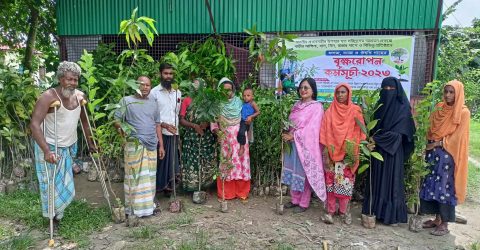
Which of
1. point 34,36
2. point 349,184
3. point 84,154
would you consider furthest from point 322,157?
point 34,36

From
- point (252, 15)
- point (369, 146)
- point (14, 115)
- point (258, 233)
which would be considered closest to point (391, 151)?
point (369, 146)

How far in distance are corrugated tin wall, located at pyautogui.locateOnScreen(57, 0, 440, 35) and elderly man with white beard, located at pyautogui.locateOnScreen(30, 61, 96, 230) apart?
2.91 metres

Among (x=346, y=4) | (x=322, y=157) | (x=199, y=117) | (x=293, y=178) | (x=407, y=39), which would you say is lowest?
(x=293, y=178)

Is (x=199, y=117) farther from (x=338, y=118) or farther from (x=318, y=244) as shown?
(x=318, y=244)

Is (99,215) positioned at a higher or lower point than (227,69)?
lower

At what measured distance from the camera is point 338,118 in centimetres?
374

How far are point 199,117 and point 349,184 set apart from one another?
1800mm

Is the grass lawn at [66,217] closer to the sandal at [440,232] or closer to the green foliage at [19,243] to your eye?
the green foliage at [19,243]

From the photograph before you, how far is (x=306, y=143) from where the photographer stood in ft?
12.9

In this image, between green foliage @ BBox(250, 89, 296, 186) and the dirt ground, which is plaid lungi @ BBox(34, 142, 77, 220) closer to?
the dirt ground

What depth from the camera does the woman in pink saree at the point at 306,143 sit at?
3914mm

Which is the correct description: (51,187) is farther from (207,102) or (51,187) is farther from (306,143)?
(306,143)

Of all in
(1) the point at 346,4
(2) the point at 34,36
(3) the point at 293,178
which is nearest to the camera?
(3) the point at 293,178

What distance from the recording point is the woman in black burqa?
3.61 m
